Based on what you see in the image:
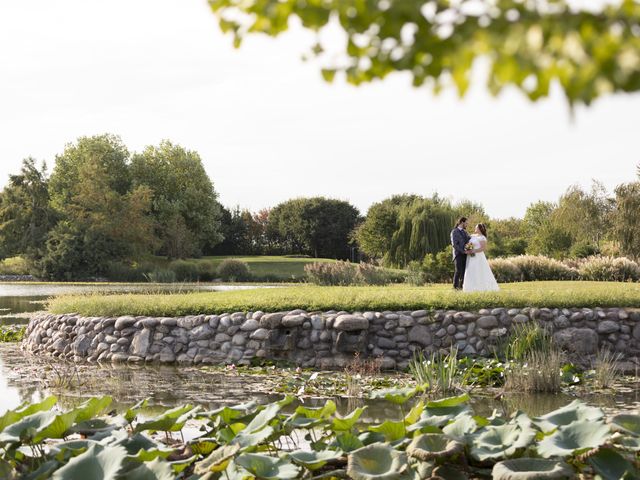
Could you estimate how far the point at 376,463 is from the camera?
3.53m

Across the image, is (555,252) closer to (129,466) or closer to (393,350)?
(393,350)

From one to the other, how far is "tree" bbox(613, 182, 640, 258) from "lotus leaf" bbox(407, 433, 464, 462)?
2594 cm

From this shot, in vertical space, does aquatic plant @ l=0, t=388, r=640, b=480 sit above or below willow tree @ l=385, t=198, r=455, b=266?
below

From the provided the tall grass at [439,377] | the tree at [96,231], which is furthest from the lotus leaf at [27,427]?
the tree at [96,231]

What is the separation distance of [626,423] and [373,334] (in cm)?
664

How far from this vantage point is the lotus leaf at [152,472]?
3.33m

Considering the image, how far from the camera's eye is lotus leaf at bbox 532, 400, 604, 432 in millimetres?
3791

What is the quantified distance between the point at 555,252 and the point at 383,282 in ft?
42.9

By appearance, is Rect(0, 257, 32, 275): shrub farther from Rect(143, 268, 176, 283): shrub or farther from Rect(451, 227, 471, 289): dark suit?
Rect(451, 227, 471, 289): dark suit

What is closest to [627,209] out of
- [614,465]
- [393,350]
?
[393,350]

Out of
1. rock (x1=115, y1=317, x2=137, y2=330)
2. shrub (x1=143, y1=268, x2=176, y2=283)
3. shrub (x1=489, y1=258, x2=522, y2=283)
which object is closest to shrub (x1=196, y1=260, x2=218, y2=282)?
shrub (x1=143, y1=268, x2=176, y2=283)

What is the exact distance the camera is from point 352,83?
2.02 meters

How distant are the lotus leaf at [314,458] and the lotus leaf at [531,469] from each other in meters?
0.78

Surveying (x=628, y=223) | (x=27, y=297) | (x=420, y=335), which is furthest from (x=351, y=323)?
(x=628, y=223)
